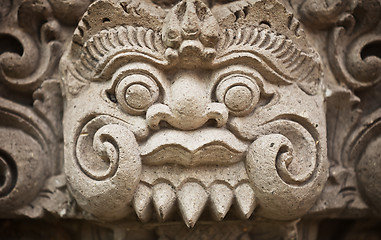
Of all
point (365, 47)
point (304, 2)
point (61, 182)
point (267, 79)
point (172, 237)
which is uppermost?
point (304, 2)

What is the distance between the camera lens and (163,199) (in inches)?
47.1

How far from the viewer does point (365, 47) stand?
1.46 meters

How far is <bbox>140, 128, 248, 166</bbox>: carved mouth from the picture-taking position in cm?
119

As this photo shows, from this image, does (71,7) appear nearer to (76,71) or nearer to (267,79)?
(76,71)

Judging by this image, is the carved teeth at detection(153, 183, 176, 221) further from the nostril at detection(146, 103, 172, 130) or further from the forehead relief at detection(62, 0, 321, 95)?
the forehead relief at detection(62, 0, 321, 95)

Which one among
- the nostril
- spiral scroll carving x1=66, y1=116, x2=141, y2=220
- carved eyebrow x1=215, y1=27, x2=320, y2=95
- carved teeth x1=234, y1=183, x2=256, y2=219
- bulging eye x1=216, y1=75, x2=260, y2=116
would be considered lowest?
carved teeth x1=234, y1=183, x2=256, y2=219

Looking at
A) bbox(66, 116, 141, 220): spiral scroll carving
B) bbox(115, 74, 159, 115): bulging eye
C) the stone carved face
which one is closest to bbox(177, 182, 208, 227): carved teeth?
the stone carved face

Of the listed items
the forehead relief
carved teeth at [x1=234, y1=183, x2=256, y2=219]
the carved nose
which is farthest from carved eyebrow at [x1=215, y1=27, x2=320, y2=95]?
carved teeth at [x1=234, y1=183, x2=256, y2=219]

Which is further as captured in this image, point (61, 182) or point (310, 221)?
point (310, 221)

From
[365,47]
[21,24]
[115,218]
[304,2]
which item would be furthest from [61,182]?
[365,47]

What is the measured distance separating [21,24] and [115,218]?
602mm

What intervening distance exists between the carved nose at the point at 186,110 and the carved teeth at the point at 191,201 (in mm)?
148

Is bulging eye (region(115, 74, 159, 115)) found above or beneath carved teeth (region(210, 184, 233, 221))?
above

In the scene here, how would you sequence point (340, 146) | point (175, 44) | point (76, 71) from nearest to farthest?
1. point (175, 44)
2. point (76, 71)
3. point (340, 146)
